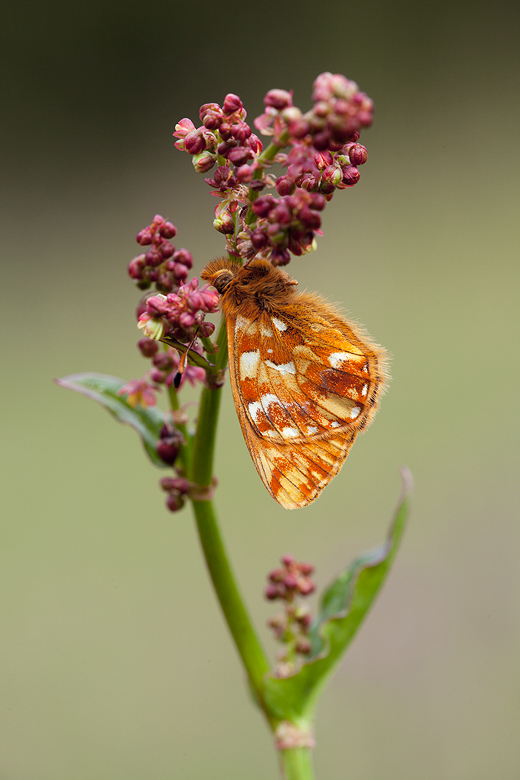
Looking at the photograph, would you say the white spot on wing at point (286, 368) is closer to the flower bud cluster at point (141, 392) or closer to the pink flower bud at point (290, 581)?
the flower bud cluster at point (141, 392)

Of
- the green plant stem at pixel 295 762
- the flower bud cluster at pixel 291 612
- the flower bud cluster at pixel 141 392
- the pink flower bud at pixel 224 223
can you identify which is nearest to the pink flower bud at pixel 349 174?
the pink flower bud at pixel 224 223

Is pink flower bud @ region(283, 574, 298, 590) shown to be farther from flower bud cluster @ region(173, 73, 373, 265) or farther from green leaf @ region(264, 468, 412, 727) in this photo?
flower bud cluster @ region(173, 73, 373, 265)

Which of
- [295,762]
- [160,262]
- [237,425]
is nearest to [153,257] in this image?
[160,262]

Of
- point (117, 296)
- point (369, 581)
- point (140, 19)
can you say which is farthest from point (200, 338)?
point (140, 19)

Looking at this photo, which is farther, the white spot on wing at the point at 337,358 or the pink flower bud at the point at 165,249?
the white spot on wing at the point at 337,358

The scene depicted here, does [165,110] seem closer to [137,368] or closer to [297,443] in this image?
[137,368]

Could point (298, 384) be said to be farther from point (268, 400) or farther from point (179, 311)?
point (179, 311)

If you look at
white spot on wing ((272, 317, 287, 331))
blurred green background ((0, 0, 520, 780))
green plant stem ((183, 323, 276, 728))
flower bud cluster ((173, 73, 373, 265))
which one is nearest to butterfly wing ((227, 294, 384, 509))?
white spot on wing ((272, 317, 287, 331))
